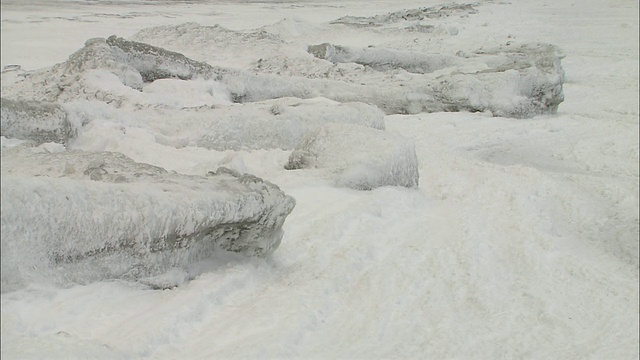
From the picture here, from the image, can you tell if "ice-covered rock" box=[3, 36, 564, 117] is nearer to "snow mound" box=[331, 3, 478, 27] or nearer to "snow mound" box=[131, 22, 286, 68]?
"snow mound" box=[131, 22, 286, 68]

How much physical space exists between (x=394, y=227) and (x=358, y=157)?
312mm

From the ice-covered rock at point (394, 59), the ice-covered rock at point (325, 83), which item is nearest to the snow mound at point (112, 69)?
the ice-covered rock at point (325, 83)

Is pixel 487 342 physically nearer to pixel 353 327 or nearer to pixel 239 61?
pixel 353 327

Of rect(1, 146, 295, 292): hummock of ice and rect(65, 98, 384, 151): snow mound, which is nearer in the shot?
rect(1, 146, 295, 292): hummock of ice

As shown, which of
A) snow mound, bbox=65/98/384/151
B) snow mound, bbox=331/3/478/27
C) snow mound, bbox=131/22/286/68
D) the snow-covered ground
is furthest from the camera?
snow mound, bbox=331/3/478/27

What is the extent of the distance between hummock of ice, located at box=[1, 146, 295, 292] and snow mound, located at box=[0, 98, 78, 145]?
76 mm

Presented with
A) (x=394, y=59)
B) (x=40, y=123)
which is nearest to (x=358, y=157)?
(x=40, y=123)

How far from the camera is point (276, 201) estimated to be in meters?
1.25

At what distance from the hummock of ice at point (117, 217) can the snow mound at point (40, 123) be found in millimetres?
76

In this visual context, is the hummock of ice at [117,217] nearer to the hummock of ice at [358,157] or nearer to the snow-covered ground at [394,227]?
the snow-covered ground at [394,227]

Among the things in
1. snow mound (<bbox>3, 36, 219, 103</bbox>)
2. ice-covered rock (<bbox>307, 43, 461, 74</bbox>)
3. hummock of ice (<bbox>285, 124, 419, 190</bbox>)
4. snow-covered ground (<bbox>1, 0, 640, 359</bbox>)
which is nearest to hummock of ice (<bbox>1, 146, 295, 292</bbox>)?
snow-covered ground (<bbox>1, 0, 640, 359</bbox>)

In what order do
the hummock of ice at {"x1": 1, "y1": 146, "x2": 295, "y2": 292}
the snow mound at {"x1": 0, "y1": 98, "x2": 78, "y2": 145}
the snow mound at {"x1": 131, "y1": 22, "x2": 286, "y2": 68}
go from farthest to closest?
1. the snow mound at {"x1": 131, "y1": 22, "x2": 286, "y2": 68}
2. the snow mound at {"x1": 0, "y1": 98, "x2": 78, "y2": 145}
3. the hummock of ice at {"x1": 1, "y1": 146, "x2": 295, "y2": 292}

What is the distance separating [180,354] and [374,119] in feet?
5.19

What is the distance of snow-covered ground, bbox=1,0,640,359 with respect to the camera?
96 cm
